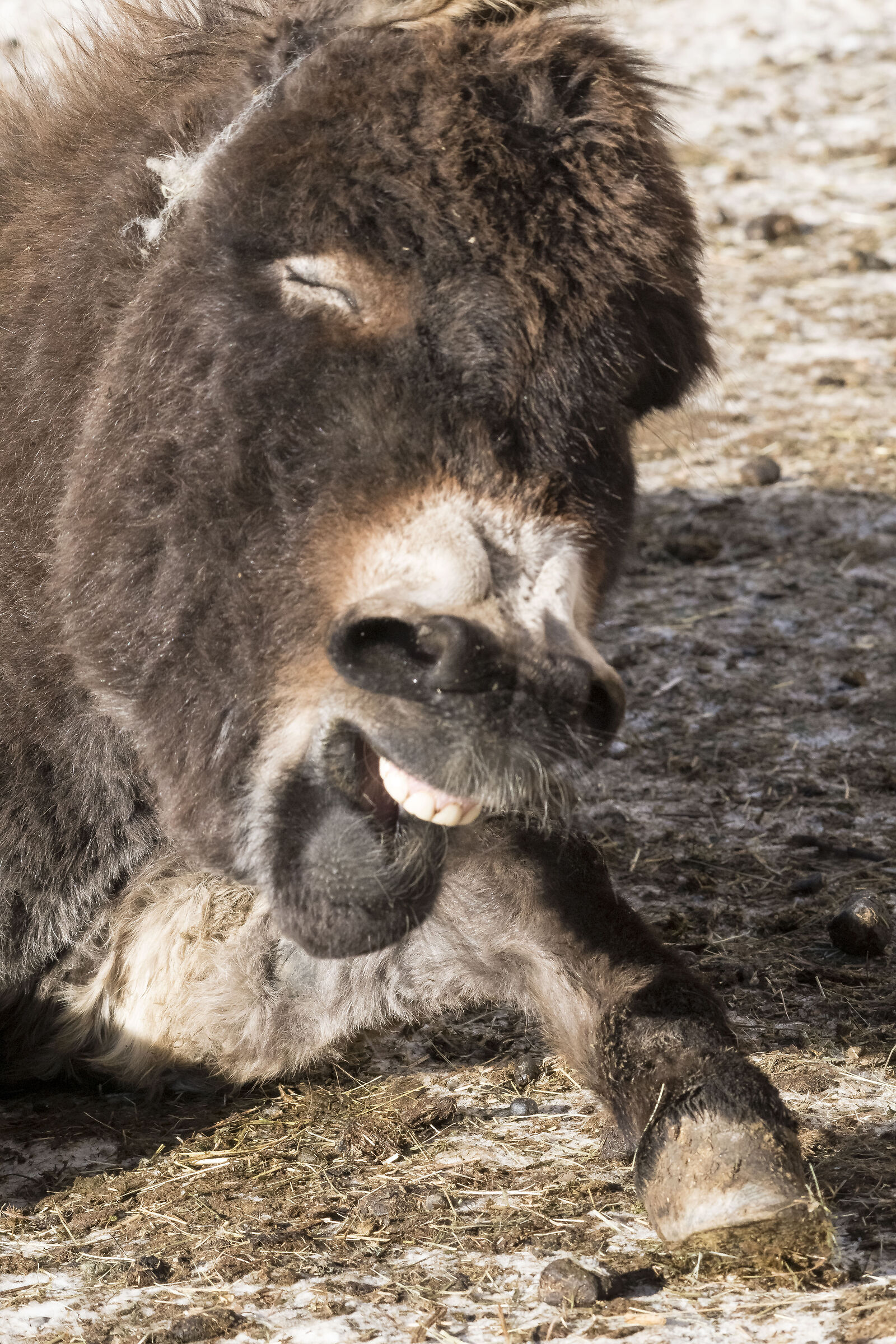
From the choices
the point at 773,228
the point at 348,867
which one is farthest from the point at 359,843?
the point at 773,228

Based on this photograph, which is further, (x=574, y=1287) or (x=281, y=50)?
(x=281, y=50)

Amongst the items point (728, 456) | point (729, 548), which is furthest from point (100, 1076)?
point (728, 456)

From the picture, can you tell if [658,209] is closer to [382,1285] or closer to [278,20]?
[278,20]

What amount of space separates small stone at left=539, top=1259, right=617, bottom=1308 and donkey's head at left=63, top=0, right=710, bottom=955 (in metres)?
0.58

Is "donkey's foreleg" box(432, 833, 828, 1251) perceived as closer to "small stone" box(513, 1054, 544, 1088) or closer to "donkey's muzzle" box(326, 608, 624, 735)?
"small stone" box(513, 1054, 544, 1088)

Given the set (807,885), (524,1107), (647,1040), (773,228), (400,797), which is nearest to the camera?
(400,797)

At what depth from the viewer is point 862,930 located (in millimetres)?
3254

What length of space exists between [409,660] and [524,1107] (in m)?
1.22

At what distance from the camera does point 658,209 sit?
2.26 m

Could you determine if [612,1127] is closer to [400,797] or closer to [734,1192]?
[734,1192]

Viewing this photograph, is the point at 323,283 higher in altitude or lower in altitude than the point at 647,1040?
higher

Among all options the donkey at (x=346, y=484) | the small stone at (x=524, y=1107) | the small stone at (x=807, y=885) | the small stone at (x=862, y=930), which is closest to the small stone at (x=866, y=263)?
the small stone at (x=807, y=885)

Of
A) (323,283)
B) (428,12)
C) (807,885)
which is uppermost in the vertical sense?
(428,12)

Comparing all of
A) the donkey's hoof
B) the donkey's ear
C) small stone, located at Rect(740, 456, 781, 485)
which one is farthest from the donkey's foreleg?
small stone, located at Rect(740, 456, 781, 485)
